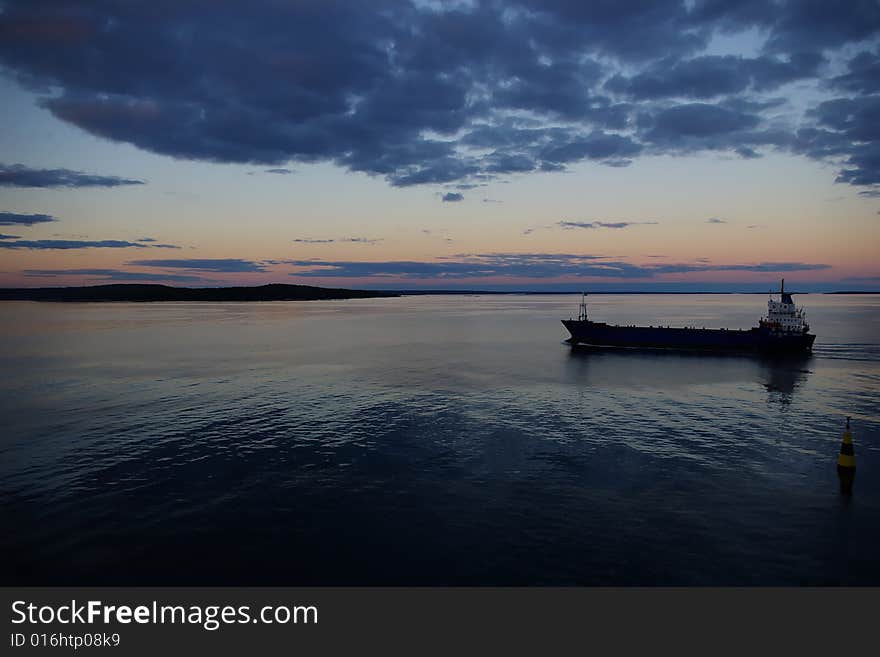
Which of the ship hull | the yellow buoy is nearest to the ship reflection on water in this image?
the ship hull

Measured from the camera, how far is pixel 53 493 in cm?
2138

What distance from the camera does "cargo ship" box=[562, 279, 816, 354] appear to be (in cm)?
7581

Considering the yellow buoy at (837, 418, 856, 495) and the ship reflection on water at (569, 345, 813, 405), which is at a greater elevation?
the yellow buoy at (837, 418, 856, 495)

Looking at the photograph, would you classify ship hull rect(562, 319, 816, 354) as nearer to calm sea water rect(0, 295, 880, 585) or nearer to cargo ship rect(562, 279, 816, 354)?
cargo ship rect(562, 279, 816, 354)

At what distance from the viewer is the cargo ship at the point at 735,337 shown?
75812 mm

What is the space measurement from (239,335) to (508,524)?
90864 mm

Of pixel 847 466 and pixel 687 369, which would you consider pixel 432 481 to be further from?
pixel 687 369

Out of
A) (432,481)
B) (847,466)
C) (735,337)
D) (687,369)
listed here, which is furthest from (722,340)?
(432,481)

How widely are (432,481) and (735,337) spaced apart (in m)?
72.1

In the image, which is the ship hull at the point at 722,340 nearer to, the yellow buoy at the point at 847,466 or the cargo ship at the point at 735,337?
the cargo ship at the point at 735,337

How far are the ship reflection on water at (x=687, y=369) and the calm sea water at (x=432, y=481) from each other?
1.50 meters

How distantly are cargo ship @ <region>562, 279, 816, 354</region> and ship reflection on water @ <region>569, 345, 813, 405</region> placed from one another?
67.2 inches

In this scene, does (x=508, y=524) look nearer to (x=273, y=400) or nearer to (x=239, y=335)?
(x=273, y=400)

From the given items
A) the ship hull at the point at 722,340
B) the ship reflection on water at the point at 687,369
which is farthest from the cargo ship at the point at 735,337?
the ship reflection on water at the point at 687,369
